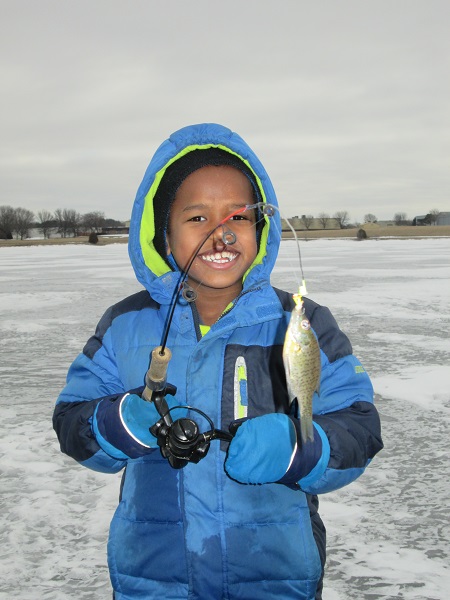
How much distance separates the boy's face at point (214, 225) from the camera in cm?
210

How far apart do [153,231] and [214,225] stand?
1.25 ft

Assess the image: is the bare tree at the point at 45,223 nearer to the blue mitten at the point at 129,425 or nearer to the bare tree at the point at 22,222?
the bare tree at the point at 22,222

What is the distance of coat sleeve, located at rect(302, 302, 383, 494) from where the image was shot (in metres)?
1.79

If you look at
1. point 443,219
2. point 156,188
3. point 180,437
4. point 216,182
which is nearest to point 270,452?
point 180,437

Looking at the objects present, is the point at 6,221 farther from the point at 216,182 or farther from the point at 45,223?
the point at 216,182

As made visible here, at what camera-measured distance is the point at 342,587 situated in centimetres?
261

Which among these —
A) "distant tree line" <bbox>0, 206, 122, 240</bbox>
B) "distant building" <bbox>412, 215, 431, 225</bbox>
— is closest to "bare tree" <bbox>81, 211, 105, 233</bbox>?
"distant tree line" <bbox>0, 206, 122, 240</bbox>

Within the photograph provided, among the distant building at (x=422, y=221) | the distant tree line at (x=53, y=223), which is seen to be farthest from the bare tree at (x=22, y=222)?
the distant building at (x=422, y=221)

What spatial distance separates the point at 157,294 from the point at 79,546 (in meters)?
1.55

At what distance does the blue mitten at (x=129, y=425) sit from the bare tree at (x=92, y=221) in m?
104

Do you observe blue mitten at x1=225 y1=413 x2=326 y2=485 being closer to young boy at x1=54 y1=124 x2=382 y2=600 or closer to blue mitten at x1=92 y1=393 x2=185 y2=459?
young boy at x1=54 y1=124 x2=382 y2=600

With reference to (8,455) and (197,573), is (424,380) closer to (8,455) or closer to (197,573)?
(8,455)

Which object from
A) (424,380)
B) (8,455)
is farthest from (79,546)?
(424,380)

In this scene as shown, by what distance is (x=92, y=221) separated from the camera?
359 feet
